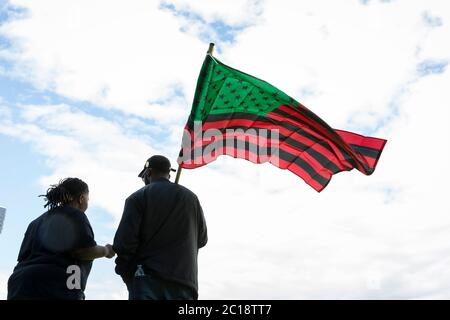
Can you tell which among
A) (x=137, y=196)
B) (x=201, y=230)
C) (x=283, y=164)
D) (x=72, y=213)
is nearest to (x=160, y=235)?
(x=137, y=196)

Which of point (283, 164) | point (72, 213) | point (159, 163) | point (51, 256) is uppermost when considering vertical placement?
point (283, 164)

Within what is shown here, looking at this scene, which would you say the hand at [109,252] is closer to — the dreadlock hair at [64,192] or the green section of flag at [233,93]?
the dreadlock hair at [64,192]

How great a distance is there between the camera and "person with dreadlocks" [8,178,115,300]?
551cm

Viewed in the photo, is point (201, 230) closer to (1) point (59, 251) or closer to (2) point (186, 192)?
(2) point (186, 192)

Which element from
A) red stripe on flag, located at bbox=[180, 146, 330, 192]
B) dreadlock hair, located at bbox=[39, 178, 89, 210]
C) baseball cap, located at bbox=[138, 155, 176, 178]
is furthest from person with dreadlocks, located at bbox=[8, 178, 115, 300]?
red stripe on flag, located at bbox=[180, 146, 330, 192]

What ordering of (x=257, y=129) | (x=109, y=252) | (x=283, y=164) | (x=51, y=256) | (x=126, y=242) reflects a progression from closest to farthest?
(x=51, y=256), (x=126, y=242), (x=109, y=252), (x=257, y=129), (x=283, y=164)

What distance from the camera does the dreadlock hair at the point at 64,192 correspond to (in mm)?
6086

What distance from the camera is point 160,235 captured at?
19.4ft

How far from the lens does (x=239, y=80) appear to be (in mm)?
8352

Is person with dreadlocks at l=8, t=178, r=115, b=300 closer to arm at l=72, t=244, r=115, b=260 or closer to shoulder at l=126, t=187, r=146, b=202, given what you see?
arm at l=72, t=244, r=115, b=260

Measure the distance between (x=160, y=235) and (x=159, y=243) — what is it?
3.4 inches

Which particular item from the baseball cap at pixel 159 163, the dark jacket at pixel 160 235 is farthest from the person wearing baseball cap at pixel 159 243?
the baseball cap at pixel 159 163

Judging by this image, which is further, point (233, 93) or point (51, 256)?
point (233, 93)
